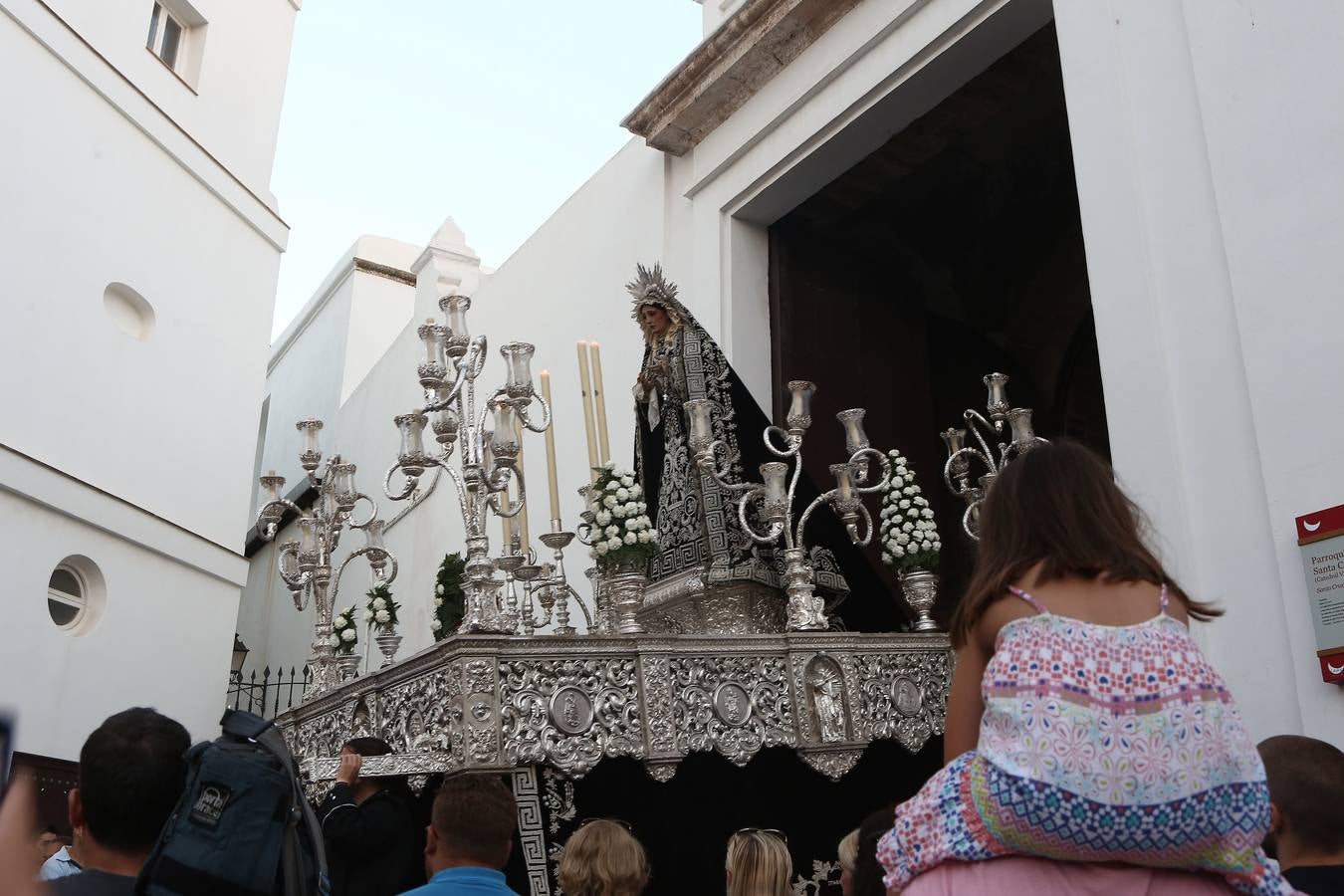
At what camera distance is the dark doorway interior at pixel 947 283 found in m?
7.60

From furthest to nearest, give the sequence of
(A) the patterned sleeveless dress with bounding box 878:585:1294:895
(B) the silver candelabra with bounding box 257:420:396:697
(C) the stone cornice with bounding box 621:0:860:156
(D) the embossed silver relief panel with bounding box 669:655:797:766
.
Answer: (C) the stone cornice with bounding box 621:0:860:156
(B) the silver candelabra with bounding box 257:420:396:697
(D) the embossed silver relief panel with bounding box 669:655:797:766
(A) the patterned sleeveless dress with bounding box 878:585:1294:895

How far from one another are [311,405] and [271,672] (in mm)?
3621

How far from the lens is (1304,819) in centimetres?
247

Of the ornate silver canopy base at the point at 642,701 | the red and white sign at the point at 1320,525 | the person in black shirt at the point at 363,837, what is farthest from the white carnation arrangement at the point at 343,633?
the red and white sign at the point at 1320,525

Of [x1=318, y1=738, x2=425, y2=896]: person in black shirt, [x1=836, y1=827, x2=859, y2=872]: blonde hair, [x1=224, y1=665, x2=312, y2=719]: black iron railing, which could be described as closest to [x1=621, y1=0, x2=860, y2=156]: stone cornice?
[x1=318, y1=738, x2=425, y2=896]: person in black shirt

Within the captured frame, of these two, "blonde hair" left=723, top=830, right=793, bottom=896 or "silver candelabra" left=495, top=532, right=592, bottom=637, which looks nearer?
"blonde hair" left=723, top=830, right=793, bottom=896

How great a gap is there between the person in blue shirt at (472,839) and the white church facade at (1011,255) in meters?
2.16

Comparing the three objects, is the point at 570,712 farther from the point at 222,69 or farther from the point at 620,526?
the point at 222,69

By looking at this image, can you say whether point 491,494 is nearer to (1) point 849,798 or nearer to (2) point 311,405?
(1) point 849,798

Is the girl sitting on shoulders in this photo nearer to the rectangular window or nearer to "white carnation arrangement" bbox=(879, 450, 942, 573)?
"white carnation arrangement" bbox=(879, 450, 942, 573)

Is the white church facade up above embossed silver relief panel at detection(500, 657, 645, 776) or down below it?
above

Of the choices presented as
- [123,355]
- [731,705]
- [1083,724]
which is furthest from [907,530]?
[123,355]

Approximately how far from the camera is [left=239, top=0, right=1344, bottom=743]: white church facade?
438 centimetres

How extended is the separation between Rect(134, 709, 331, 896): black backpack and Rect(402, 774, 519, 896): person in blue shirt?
64cm
